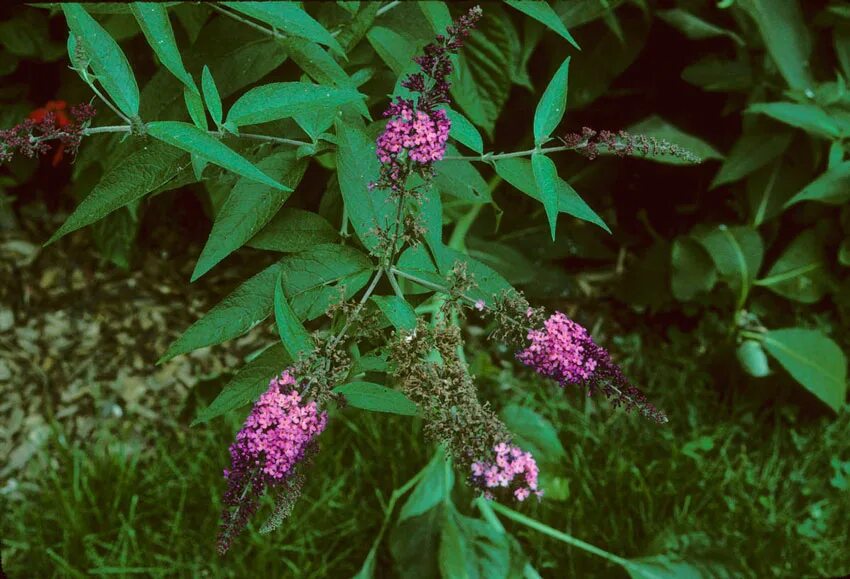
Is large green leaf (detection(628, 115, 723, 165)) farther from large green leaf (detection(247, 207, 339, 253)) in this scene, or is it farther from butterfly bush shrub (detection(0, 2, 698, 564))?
large green leaf (detection(247, 207, 339, 253))

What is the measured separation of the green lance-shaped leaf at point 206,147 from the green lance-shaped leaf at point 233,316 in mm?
226

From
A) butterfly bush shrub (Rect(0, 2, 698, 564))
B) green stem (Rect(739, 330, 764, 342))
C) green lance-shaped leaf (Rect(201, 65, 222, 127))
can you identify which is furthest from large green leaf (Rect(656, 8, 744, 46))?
green lance-shaped leaf (Rect(201, 65, 222, 127))

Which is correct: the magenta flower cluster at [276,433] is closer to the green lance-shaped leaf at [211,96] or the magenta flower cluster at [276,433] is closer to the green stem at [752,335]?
the green lance-shaped leaf at [211,96]

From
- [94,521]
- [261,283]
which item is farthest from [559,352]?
[94,521]

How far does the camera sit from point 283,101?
126 cm

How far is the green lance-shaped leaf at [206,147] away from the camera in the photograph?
1.14m

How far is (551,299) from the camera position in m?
3.03

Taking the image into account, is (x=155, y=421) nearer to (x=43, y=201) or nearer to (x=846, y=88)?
(x=43, y=201)

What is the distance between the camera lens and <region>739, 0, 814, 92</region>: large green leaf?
2.37 metres

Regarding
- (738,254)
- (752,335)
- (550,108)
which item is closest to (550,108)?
(550,108)

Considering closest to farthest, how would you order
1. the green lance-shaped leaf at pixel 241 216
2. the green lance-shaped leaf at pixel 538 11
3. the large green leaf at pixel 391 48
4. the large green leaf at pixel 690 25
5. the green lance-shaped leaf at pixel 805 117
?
the green lance-shaped leaf at pixel 241 216, the green lance-shaped leaf at pixel 538 11, the large green leaf at pixel 391 48, the green lance-shaped leaf at pixel 805 117, the large green leaf at pixel 690 25

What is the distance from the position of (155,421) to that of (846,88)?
2.34 meters

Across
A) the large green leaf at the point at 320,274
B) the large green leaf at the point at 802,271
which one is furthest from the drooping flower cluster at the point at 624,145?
the large green leaf at the point at 802,271

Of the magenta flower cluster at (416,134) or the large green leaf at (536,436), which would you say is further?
the large green leaf at (536,436)
